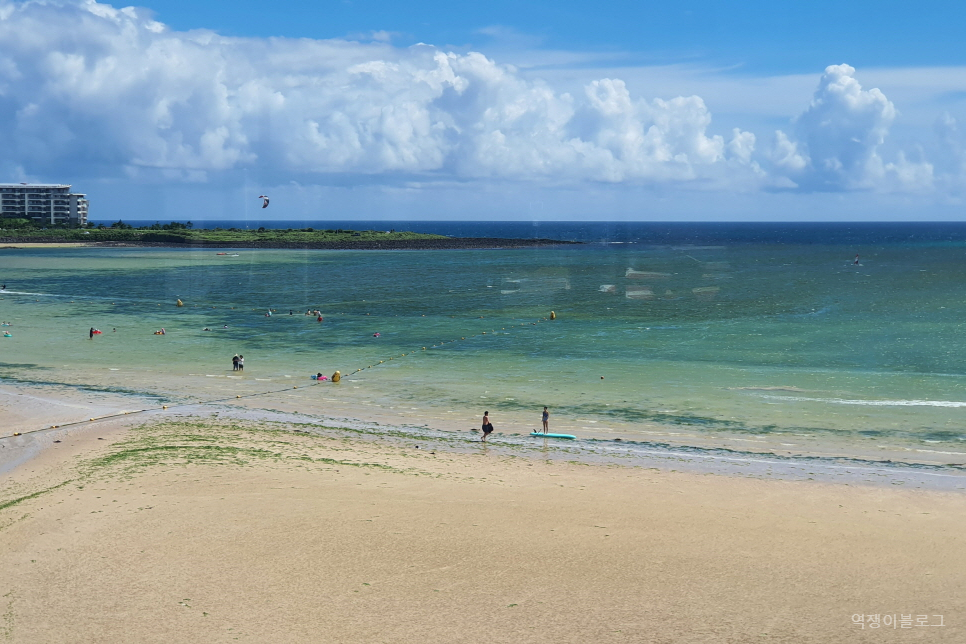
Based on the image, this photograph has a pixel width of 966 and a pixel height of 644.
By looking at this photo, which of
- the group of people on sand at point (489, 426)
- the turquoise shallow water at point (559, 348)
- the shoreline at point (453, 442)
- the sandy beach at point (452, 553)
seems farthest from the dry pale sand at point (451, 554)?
the turquoise shallow water at point (559, 348)

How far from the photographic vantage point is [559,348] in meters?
57.8

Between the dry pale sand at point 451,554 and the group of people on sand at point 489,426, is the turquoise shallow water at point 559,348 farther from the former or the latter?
the dry pale sand at point 451,554


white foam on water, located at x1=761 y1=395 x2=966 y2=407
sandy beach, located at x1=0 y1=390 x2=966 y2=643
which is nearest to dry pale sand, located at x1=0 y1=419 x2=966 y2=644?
sandy beach, located at x1=0 y1=390 x2=966 y2=643

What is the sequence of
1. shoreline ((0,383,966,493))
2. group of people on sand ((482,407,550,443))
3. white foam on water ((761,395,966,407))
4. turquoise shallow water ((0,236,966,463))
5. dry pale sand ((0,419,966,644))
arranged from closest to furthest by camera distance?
dry pale sand ((0,419,966,644)), shoreline ((0,383,966,493)), group of people on sand ((482,407,550,443)), turquoise shallow water ((0,236,966,463)), white foam on water ((761,395,966,407))

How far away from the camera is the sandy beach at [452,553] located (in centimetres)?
1648

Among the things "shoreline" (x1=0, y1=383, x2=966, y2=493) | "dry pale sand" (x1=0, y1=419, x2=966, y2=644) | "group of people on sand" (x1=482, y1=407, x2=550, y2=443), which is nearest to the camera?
"dry pale sand" (x1=0, y1=419, x2=966, y2=644)

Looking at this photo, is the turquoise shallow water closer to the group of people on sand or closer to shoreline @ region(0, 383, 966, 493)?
shoreline @ region(0, 383, 966, 493)

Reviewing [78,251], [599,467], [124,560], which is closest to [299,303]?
[599,467]

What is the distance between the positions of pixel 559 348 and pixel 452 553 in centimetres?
3871

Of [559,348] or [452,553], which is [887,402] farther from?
[452,553]

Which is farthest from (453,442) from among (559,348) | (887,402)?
(559,348)

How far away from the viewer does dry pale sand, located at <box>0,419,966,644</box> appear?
16.5m

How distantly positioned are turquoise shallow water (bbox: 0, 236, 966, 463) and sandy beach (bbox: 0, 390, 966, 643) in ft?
30.3

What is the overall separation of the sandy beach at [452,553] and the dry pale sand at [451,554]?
0.06 m
